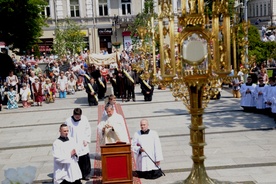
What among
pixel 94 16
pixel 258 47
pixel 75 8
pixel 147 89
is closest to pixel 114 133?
pixel 147 89

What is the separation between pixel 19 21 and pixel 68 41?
13167 mm

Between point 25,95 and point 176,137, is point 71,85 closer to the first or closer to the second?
point 25,95

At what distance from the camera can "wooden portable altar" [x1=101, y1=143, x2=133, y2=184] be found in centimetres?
952

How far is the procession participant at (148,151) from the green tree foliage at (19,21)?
67.8 feet

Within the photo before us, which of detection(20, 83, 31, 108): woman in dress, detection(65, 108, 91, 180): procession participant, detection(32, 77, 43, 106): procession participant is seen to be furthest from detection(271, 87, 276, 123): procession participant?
detection(20, 83, 31, 108): woman in dress

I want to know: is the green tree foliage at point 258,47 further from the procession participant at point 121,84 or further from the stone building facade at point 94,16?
the stone building facade at point 94,16

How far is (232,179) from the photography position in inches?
399

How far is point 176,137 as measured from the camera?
14602 millimetres

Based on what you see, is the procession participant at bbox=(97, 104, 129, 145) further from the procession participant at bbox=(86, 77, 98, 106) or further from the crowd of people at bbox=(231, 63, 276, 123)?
the procession participant at bbox=(86, 77, 98, 106)

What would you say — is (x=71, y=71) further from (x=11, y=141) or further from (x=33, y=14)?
(x=11, y=141)

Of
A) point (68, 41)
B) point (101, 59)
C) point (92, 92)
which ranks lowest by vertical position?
point (92, 92)

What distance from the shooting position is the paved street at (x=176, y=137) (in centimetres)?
1092

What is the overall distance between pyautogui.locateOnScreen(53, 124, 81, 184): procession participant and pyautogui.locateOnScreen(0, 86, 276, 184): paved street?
4.12 feet

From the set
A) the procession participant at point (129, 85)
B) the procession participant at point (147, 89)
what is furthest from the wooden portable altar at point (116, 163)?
the procession participant at point (129, 85)
